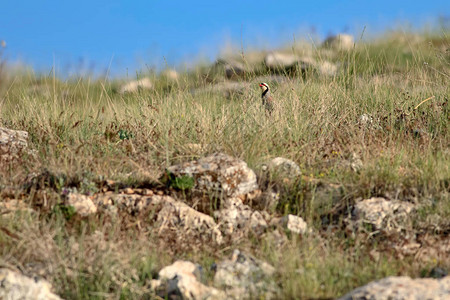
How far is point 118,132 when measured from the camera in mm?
5824

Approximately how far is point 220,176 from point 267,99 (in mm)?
2753

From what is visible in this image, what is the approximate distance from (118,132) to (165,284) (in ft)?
9.50

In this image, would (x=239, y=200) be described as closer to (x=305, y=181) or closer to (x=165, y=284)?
(x=305, y=181)

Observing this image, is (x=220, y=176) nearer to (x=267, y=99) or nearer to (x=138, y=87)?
(x=267, y=99)

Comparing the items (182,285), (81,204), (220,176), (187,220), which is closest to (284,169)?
(220,176)

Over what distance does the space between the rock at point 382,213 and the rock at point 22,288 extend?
228 cm

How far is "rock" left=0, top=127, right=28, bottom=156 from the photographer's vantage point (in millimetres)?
5309

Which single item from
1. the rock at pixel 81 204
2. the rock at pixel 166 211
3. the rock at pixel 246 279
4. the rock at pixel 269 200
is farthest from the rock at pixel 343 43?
the rock at pixel 246 279

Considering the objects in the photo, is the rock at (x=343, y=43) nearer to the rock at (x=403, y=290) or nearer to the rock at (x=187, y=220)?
the rock at (x=187, y=220)

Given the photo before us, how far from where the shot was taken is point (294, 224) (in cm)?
402

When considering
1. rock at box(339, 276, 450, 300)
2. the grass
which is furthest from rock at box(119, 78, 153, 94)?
rock at box(339, 276, 450, 300)

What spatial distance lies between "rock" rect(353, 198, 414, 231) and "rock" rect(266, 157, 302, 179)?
64cm

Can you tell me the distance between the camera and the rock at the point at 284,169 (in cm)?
461

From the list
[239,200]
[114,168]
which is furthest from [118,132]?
[239,200]
